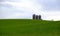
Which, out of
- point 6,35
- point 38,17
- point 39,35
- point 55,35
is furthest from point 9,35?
point 38,17

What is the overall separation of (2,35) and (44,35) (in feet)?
23.8

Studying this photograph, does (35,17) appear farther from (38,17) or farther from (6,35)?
(6,35)

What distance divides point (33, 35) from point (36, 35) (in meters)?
0.51

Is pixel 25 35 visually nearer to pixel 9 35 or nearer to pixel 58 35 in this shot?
pixel 9 35

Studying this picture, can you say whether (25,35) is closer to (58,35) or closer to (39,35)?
(39,35)

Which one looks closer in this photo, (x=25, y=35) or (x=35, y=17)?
(x=25, y=35)

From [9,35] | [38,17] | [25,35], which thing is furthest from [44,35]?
[38,17]

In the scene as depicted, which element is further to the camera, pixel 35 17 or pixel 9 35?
pixel 35 17

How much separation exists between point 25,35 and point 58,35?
5.72 metres

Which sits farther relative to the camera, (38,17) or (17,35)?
(38,17)

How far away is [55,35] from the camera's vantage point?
3198 centimetres

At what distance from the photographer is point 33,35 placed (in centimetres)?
3150

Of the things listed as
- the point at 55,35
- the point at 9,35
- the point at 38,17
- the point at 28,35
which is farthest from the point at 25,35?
the point at 38,17

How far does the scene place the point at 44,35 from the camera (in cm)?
3159
